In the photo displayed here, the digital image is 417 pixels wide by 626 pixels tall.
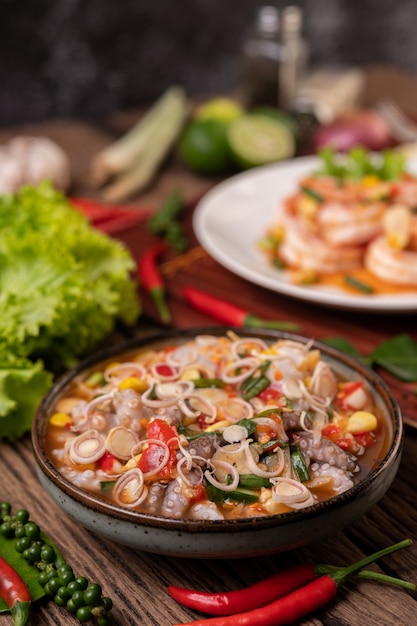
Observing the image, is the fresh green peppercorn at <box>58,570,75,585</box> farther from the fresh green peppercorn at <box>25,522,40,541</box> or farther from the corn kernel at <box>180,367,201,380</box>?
the corn kernel at <box>180,367,201,380</box>

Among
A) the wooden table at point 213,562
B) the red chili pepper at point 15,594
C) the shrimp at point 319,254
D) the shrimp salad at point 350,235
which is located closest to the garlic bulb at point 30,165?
the shrimp salad at point 350,235

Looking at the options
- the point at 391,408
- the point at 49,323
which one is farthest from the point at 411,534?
the point at 49,323

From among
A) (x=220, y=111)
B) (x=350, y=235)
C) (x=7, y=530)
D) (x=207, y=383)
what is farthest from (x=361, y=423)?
(x=220, y=111)

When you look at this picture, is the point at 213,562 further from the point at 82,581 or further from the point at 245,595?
the point at 82,581

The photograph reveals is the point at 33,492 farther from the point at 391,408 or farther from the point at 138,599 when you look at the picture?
the point at 391,408

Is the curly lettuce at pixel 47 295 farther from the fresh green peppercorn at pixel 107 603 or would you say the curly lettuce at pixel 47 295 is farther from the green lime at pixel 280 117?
the green lime at pixel 280 117

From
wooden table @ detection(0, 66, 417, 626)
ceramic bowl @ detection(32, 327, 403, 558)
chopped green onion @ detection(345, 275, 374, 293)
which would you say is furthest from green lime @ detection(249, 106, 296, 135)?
ceramic bowl @ detection(32, 327, 403, 558)
